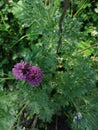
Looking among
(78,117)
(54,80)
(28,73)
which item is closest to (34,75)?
(28,73)

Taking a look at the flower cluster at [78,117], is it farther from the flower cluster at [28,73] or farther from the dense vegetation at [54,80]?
the flower cluster at [28,73]

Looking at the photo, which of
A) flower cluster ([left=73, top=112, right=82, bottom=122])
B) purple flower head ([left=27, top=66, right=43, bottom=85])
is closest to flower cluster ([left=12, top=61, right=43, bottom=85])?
purple flower head ([left=27, top=66, right=43, bottom=85])

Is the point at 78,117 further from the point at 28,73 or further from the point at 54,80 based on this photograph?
the point at 28,73

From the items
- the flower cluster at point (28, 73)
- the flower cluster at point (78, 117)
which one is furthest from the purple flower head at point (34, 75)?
the flower cluster at point (78, 117)

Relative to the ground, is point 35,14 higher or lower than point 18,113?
higher

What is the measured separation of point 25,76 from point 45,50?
32cm

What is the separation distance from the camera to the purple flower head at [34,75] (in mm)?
1934

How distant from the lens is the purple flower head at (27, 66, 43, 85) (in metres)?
1.93

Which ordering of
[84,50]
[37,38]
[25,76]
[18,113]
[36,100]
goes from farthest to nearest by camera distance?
1. [37,38]
2. [84,50]
3. [18,113]
4. [36,100]
5. [25,76]

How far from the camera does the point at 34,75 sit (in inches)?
76.7

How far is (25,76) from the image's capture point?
6.32 feet

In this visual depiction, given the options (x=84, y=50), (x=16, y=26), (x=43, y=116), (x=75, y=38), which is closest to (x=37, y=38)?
(x=16, y=26)

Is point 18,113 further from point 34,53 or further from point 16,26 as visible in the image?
point 16,26

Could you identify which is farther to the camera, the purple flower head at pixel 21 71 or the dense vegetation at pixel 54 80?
the dense vegetation at pixel 54 80
